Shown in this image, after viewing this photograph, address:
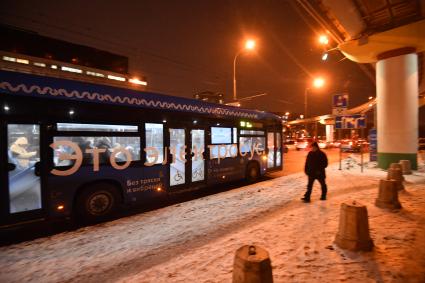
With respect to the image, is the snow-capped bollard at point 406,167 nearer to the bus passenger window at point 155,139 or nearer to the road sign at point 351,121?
the road sign at point 351,121

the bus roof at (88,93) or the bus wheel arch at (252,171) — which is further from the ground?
the bus roof at (88,93)

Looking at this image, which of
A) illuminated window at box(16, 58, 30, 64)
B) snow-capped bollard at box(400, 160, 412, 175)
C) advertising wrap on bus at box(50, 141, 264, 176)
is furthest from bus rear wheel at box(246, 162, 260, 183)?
illuminated window at box(16, 58, 30, 64)

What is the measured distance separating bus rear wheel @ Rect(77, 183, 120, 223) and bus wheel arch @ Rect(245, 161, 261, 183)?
559 centimetres

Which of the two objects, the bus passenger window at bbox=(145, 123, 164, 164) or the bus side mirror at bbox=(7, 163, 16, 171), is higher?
the bus passenger window at bbox=(145, 123, 164, 164)

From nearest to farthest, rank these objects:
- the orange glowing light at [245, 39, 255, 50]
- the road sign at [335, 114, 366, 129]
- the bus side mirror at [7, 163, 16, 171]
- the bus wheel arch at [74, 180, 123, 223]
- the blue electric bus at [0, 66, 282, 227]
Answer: the bus side mirror at [7, 163, 16, 171]
the blue electric bus at [0, 66, 282, 227]
the bus wheel arch at [74, 180, 123, 223]
the road sign at [335, 114, 366, 129]
the orange glowing light at [245, 39, 255, 50]

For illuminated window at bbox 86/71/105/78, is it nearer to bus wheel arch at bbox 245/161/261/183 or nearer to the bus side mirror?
bus wheel arch at bbox 245/161/261/183

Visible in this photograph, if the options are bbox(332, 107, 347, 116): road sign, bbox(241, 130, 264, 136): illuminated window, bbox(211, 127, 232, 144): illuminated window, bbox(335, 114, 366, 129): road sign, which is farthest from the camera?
bbox(335, 114, 366, 129): road sign

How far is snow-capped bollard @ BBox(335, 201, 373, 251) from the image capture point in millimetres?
4199

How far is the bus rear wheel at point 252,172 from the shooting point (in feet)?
34.5

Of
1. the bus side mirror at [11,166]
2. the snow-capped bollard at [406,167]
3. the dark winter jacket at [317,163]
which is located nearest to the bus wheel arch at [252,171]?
the dark winter jacket at [317,163]

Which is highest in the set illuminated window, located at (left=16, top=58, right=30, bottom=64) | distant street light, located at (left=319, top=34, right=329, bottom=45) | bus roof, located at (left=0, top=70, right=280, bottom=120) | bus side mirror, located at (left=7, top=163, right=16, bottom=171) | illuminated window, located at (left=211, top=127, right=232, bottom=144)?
illuminated window, located at (left=16, top=58, right=30, bottom=64)

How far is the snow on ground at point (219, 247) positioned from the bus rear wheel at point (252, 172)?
3178 millimetres

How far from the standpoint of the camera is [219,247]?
451 centimetres

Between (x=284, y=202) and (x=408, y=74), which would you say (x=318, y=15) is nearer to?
(x=408, y=74)
